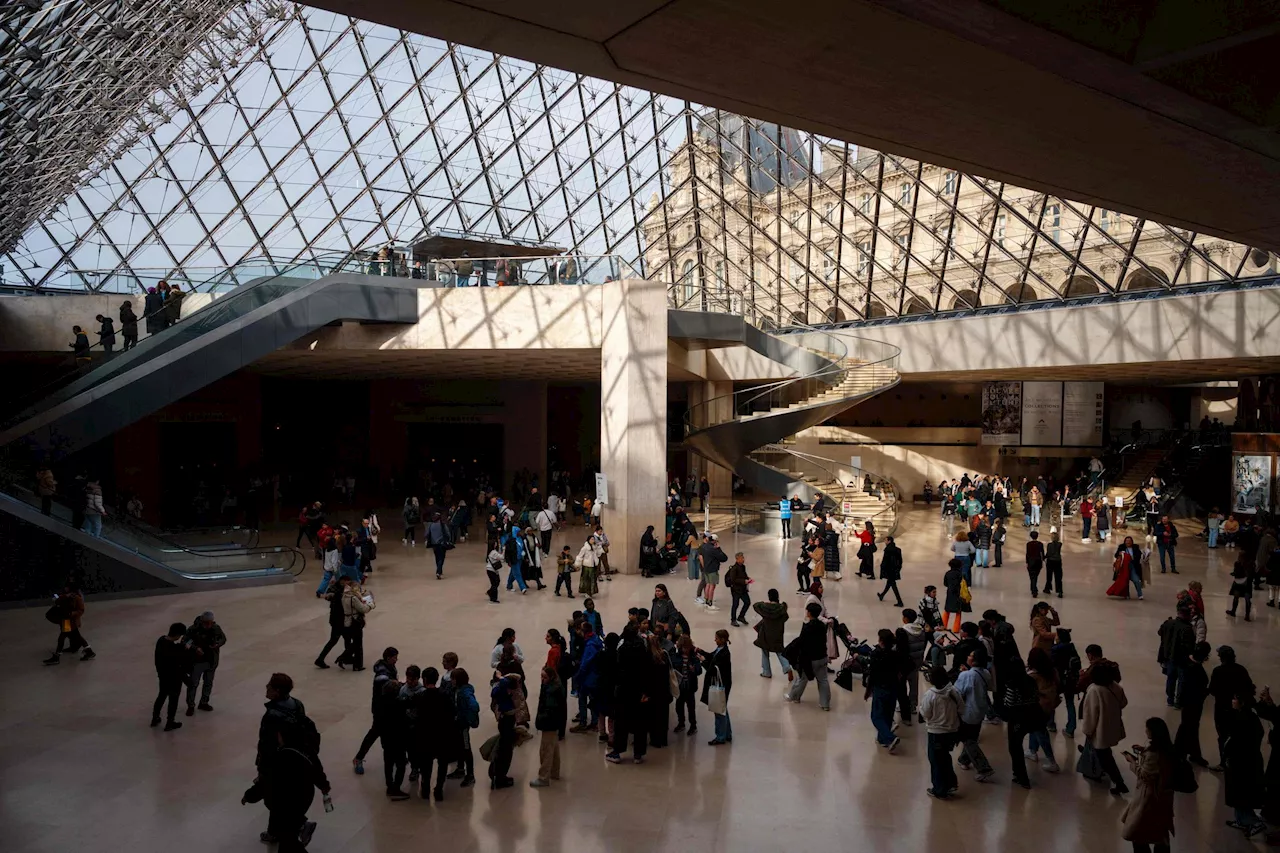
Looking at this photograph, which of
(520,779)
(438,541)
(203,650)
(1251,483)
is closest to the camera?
(520,779)

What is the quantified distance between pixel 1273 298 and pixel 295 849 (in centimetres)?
2355

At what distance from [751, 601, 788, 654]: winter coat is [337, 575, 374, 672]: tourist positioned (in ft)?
14.7

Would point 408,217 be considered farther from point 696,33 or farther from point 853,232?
point 696,33

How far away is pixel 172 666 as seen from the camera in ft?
26.4

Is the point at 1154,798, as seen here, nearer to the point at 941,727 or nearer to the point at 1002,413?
the point at 941,727

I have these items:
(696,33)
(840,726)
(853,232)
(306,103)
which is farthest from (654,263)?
(696,33)

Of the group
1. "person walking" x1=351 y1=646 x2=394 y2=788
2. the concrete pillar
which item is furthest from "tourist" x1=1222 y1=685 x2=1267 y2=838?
the concrete pillar

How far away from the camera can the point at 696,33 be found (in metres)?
4.26

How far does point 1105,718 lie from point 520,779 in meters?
4.75

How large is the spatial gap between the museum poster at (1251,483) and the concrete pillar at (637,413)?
1619 cm

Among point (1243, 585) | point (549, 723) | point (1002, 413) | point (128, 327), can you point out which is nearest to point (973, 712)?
point (549, 723)

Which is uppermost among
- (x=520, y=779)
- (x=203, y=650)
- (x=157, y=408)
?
(x=157, y=408)

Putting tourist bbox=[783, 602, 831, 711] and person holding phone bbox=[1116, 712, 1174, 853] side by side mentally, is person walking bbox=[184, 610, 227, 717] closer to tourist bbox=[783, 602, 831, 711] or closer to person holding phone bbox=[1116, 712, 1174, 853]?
tourist bbox=[783, 602, 831, 711]

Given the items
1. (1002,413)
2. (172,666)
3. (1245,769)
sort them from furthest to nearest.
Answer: (1002,413) → (172,666) → (1245,769)
